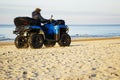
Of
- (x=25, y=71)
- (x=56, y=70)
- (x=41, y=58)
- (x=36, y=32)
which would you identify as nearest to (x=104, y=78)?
(x=56, y=70)

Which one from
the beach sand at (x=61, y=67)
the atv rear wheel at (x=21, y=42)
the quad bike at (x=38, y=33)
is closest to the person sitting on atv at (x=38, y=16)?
the quad bike at (x=38, y=33)

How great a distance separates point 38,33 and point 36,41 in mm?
554

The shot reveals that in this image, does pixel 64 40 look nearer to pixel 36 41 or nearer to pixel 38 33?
pixel 38 33

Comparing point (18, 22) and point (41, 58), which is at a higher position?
point (18, 22)

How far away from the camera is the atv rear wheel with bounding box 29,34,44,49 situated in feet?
53.4

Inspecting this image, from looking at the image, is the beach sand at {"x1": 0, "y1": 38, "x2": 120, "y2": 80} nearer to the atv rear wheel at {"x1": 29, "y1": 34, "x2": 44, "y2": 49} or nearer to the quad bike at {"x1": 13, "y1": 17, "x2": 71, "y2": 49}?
the atv rear wheel at {"x1": 29, "y1": 34, "x2": 44, "y2": 49}

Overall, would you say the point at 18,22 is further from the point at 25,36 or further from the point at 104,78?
the point at 104,78

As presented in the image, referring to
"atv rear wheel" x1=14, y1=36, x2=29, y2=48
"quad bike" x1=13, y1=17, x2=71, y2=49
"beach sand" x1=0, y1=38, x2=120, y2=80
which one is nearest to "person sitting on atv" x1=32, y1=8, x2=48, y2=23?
"quad bike" x1=13, y1=17, x2=71, y2=49

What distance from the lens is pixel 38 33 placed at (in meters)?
16.9

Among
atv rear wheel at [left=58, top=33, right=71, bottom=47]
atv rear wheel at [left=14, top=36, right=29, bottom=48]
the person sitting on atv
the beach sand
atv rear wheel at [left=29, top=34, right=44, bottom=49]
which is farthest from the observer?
atv rear wheel at [left=58, top=33, right=71, bottom=47]

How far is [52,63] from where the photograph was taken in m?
10.9

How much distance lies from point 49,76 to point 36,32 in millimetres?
8183

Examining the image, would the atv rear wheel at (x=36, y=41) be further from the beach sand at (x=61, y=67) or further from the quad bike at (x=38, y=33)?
the beach sand at (x=61, y=67)

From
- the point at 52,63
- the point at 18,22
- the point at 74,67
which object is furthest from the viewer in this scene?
the point at 18,22
